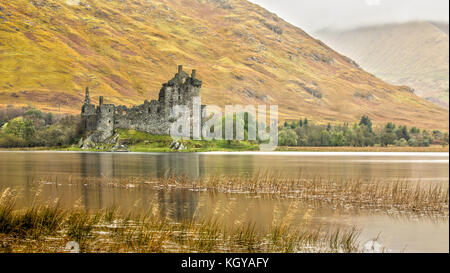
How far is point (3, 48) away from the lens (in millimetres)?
17562

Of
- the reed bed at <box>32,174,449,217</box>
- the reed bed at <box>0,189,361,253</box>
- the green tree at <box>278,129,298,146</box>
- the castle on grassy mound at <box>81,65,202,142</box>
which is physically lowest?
the reed bed at <box>32,174,449,217</box>

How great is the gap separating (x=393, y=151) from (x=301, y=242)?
86.8 metres

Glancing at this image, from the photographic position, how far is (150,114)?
79.1m

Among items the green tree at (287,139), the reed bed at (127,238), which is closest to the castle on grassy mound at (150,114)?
the green tree at (287,139)

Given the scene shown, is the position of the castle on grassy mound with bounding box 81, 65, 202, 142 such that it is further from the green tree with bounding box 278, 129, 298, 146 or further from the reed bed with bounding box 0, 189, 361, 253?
the reed bed with bounding box 0, 189, 361, 253

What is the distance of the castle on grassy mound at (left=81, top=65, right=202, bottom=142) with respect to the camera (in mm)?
78438

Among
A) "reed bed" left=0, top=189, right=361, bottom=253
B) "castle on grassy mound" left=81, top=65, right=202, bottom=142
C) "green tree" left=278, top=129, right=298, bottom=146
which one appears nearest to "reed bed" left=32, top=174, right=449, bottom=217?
"reed bed" left=0, top=189, right=361, bottom=253

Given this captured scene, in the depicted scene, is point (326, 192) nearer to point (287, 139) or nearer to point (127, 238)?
point (127, 238)

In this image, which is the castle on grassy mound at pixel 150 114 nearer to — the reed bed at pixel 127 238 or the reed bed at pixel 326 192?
the reed bed at pixel 326 192

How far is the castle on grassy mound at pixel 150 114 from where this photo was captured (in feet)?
257

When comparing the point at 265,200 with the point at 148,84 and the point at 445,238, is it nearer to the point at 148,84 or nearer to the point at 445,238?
the point at 445,238

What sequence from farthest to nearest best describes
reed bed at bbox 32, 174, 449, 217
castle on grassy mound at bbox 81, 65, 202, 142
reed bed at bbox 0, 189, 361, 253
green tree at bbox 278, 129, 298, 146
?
green tree at bbox 278, 129, 298, 146
castle on grassy mound at bbox 81, 65, 202, 142
reed bed at bbox 32, 174, 449, 217
reed bed at bbox 0, 189, 361, 253
